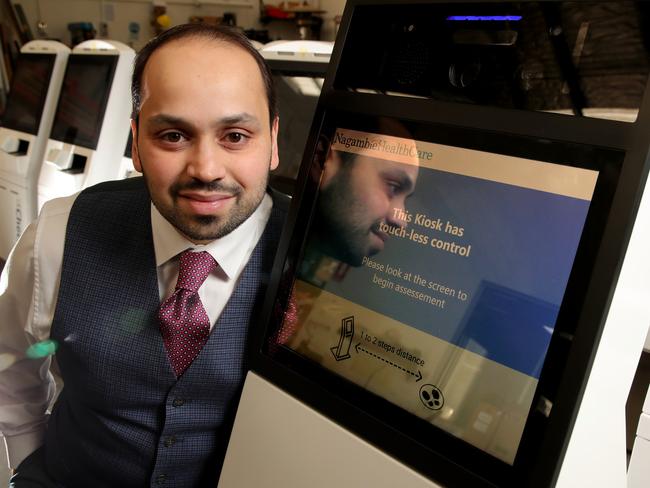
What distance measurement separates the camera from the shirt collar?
34.1 inches

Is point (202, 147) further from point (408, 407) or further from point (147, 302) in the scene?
point (408, 407)

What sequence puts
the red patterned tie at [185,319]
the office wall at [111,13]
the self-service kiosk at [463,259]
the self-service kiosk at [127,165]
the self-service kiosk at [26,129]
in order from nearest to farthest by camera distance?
1. the self-service kiosk at [463,259]
2. the red patterned tie at [185,319]
3. the self-service kiosk at [127,165]
4. the self-service kiosk at [26,129]
5. the office wall at [111,13]

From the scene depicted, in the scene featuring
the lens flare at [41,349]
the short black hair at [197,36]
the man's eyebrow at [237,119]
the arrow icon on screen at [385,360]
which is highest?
the short black hair at [197,36]

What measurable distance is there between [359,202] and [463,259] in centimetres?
16

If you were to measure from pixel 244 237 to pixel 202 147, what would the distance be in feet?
0.68

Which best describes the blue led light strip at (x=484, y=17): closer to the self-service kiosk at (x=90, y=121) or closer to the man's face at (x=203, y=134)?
the man's face at (x=203, y=134)

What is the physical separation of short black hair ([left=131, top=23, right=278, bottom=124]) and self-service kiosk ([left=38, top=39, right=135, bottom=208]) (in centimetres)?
162

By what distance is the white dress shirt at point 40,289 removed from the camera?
884 millimetres

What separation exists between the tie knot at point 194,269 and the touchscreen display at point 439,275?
202 millimetres

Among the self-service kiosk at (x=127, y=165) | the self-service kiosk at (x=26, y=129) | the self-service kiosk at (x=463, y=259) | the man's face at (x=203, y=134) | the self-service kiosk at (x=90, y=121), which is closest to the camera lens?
the self-service kiosk at (x=463, y=259)

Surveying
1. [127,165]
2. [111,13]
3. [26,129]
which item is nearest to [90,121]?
[127,165]

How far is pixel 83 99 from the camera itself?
97.7 inches

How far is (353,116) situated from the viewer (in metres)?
0.66

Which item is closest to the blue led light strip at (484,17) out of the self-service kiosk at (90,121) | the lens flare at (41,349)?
the lens flare at (41,349)
